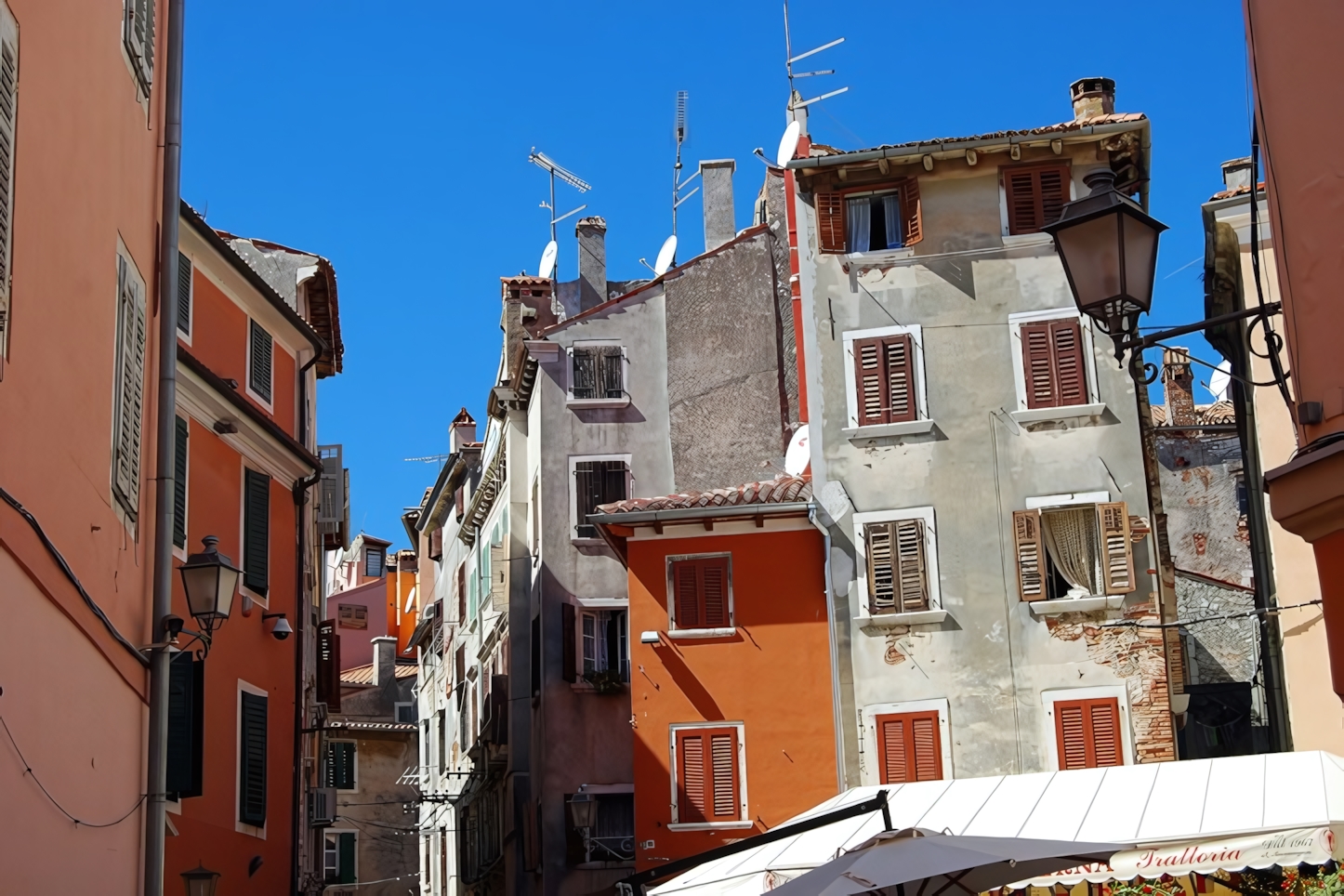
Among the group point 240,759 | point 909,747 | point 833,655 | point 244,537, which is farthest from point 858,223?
point 240,759

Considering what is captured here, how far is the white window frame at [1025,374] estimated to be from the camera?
2694 cm

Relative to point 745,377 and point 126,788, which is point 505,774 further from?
point 126,788

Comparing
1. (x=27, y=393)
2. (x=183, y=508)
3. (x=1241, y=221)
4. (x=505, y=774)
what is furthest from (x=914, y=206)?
(x=27, y=393)

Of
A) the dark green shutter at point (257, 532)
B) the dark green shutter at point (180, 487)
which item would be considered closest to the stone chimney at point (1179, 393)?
the dark green shutter at point (257, 532)

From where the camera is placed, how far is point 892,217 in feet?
93.5

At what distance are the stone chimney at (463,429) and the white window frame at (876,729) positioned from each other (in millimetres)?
28881

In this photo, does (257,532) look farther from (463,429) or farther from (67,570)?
(463,429)

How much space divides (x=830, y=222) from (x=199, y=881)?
15073 mm

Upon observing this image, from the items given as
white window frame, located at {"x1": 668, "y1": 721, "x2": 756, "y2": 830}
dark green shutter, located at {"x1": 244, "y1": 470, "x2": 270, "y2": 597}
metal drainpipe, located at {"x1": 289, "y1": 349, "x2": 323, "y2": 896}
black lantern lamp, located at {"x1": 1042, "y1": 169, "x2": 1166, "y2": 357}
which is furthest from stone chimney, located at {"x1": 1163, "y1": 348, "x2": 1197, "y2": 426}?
black lantern lamp, located at {"x1": 1042, "y1": 169, "x2": 1166, "y2": 357}

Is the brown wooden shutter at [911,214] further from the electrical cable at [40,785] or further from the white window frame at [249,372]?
the electrical cable at [40,785]

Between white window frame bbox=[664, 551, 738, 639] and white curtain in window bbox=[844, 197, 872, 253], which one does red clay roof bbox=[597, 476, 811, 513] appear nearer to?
white window frame bbox=[664, 551, 738, 639]

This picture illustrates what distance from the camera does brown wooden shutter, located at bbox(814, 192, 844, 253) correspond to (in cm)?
2834

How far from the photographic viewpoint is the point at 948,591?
26.8m

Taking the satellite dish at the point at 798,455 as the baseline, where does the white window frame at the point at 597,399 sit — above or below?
above
